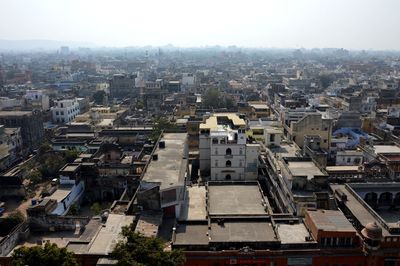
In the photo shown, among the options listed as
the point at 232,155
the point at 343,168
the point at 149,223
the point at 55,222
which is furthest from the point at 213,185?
the point at 343,168

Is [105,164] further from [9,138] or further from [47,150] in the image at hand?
[9,138]

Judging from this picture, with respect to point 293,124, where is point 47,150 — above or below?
below

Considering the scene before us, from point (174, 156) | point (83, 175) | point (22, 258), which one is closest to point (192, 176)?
point (174, 156)

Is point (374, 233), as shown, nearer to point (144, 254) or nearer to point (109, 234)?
point (144, 254)

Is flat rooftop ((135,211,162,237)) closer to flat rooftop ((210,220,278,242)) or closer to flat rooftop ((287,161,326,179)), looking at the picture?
flat rooftop ((210,220,278,242))

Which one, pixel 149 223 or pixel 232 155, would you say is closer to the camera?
pixel 149 223

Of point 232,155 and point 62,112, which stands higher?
point 62,112

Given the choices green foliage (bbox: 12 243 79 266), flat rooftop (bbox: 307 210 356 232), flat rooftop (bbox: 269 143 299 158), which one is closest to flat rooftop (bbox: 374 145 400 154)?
flat rooftop (bbox: 269 143 299 158)
